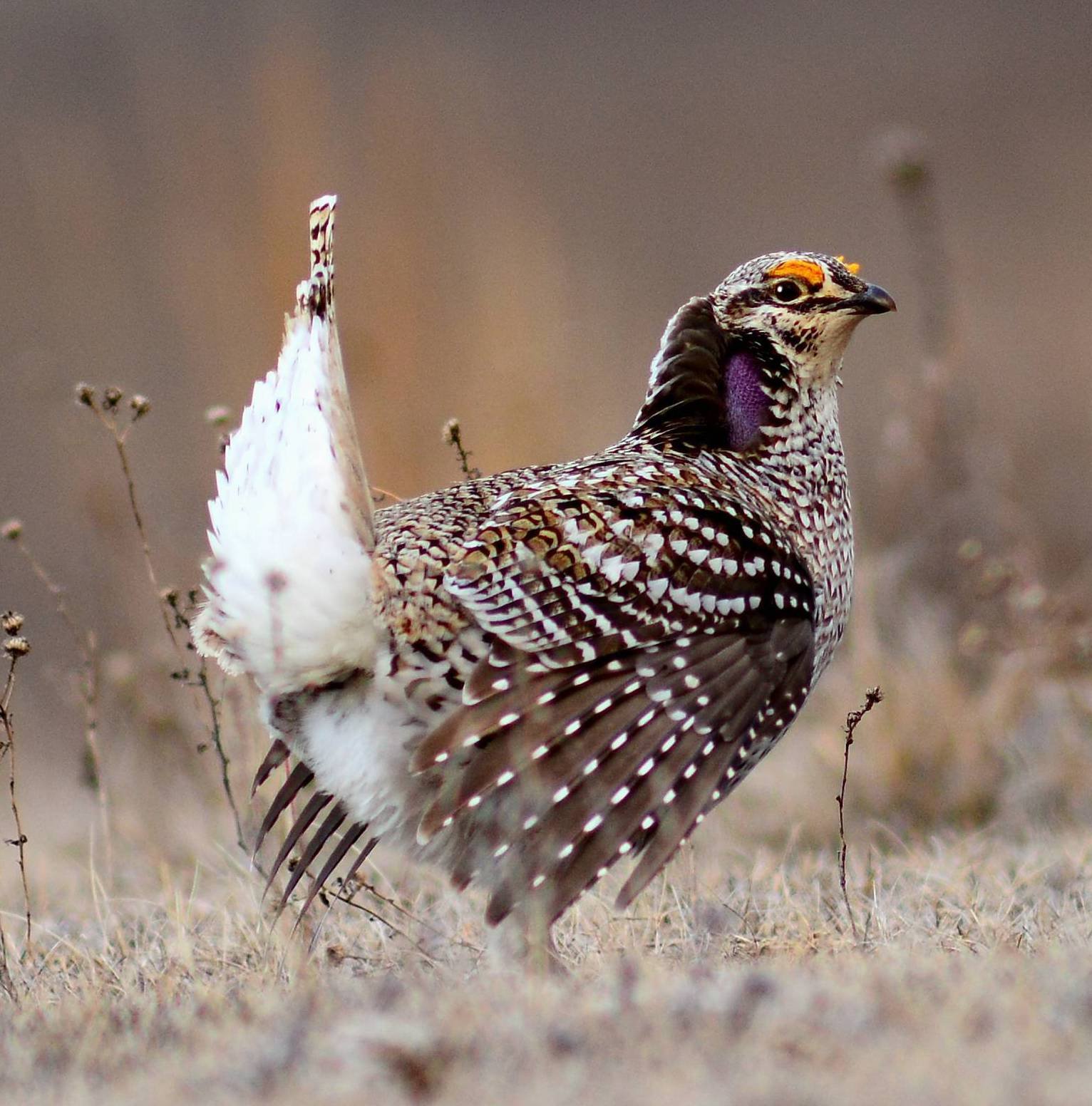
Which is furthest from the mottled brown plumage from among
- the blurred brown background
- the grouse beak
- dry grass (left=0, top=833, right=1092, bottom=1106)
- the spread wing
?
the blurred brown background

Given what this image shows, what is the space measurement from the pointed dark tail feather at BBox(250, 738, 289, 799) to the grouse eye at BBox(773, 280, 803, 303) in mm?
1586

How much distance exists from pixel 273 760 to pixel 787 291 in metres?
1.64

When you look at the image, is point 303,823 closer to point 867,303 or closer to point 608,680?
point 608,680

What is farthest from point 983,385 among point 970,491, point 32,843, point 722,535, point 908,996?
point 908,996

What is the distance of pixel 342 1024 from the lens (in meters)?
2.34

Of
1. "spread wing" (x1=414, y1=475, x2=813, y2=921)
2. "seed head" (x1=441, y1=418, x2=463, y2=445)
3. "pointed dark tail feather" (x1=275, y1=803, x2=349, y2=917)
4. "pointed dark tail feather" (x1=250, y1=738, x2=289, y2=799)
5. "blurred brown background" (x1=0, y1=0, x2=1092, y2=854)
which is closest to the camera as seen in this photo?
"spread wing" (x1=414, y1=475, x2=813, y2=921)

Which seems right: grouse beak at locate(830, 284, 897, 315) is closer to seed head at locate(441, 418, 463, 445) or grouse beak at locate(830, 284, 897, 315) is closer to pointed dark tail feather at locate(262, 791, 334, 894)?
seed head at locate(441, 418, 463, 445)

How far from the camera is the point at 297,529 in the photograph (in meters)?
3.27

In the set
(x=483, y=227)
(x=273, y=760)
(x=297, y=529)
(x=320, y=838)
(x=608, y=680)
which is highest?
(x=483, y=227)

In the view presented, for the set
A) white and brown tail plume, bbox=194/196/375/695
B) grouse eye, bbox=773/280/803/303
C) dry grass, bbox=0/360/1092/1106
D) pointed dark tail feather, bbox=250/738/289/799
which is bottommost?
dry grass, bbox=0/360/1092/1106

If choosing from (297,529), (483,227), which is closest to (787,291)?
(297,529)

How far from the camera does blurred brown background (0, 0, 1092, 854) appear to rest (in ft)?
22.3

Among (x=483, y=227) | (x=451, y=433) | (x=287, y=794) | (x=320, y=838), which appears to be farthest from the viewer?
(x=483, y=227)

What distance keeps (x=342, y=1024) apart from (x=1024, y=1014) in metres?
0.92
